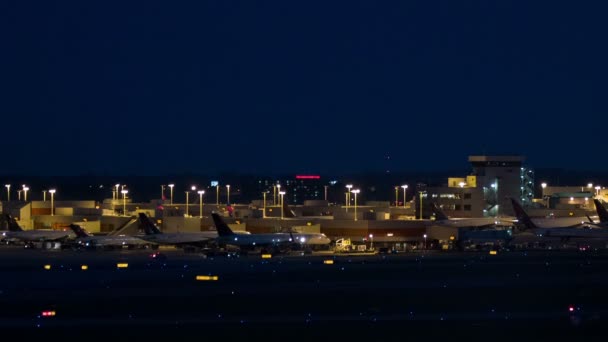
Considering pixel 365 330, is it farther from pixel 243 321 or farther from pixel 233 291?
pixel 233 291

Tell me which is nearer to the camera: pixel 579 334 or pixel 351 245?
pixel 579 334

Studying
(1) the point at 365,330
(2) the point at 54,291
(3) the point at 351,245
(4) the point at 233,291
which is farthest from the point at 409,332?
(3) the point at 351,245

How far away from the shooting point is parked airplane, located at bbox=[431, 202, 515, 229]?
13375 cm

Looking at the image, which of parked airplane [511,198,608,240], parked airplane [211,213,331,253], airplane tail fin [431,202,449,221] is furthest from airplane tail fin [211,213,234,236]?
airplane tail fin [431,202,449,221]

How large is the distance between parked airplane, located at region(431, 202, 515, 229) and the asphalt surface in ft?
144

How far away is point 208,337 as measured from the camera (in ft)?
141

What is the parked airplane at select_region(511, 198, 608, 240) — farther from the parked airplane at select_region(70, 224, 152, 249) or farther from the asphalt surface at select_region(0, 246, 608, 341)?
the parked airplane at select_region(70, 224, 152, 249)

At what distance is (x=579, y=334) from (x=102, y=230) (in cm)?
10627

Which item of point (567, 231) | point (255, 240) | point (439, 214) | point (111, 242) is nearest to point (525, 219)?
point (567, 231)

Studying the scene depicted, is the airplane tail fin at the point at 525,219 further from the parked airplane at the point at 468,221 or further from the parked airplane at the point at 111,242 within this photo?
the parked airplane at the point at 111,242

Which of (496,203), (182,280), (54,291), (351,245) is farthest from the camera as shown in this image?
(496,203)

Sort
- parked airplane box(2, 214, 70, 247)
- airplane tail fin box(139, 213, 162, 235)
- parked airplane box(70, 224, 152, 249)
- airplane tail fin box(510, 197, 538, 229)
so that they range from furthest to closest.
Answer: parked airplane box(2, 214, 70, 247), airplane tail fin box(510, 197, 538, 229), parked airplane box(70, 224, 152, 249), airplane tail fin box(139, 213, 162, 235)

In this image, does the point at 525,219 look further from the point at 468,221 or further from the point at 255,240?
the point at 255,240

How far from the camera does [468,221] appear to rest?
136750mm
